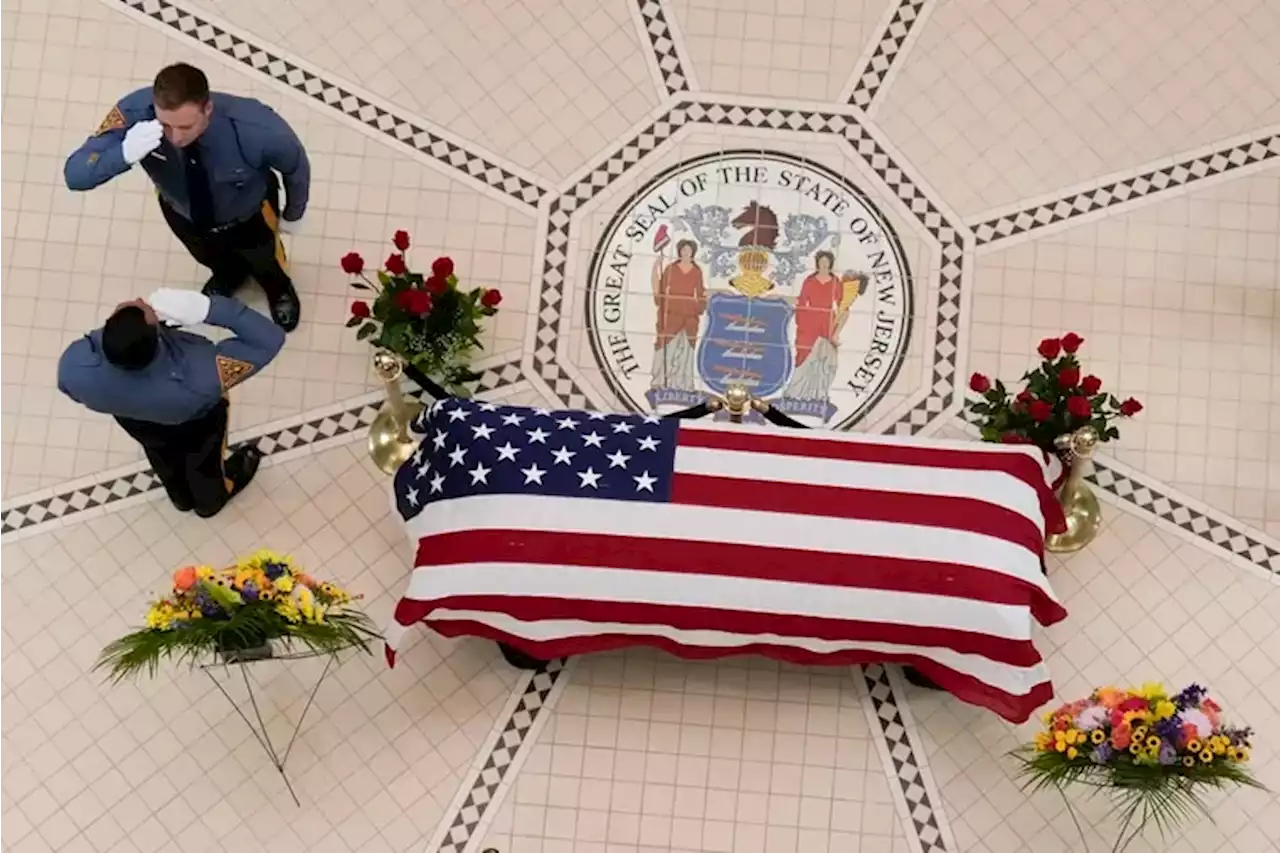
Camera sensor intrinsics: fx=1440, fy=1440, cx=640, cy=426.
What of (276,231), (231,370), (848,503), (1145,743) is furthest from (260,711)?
(1145,743)

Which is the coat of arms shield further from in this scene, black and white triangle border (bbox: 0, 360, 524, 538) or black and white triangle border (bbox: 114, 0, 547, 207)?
black and white triangle border (bbox: 114, 0, 547, 207)

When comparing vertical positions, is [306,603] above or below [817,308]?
below

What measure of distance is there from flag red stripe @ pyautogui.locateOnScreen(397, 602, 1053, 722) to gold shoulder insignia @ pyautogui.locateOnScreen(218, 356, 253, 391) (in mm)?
1124

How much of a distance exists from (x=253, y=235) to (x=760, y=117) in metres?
2.23

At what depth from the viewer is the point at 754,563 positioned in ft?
16.0

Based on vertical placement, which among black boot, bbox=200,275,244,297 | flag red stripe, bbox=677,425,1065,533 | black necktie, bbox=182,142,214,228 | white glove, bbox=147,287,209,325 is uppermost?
black necktie, bbox=182,142,214,228

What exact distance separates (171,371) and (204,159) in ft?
2.64

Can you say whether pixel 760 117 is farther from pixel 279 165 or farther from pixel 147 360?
pixel 147 360

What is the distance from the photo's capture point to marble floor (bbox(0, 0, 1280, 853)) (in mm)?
5594

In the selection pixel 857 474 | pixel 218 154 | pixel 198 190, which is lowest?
pixel 857 474

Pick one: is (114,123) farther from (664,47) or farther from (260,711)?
(664,47)

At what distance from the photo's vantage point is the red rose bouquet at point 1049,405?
17.5 ft

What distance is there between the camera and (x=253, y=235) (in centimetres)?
558

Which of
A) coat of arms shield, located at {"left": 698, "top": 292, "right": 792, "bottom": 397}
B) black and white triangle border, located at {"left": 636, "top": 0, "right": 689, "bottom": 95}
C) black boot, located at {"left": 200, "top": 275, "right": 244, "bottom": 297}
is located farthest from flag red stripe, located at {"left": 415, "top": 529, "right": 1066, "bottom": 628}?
black and white triangle border, located at {"left": 636, "top": 0, "right": 689, "bottom": 95}
